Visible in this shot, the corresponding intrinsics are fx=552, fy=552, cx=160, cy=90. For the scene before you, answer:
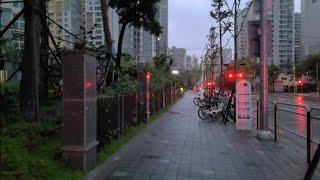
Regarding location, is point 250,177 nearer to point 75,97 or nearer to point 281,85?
point 75,97

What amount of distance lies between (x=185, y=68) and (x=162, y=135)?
127381 mm

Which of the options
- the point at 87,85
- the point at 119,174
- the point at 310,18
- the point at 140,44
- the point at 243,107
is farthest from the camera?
the point at 310,18

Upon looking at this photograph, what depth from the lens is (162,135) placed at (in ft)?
50.8

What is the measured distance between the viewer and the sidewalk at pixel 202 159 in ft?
29.5

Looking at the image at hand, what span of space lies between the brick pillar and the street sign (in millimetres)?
9883

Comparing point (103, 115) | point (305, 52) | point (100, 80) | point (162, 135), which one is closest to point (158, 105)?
point (100, 80)

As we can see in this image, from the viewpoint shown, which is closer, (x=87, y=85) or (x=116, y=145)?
(x=87, y=85)

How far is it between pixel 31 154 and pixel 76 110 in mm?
957

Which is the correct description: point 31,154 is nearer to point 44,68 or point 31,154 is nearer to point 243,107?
point 44,68

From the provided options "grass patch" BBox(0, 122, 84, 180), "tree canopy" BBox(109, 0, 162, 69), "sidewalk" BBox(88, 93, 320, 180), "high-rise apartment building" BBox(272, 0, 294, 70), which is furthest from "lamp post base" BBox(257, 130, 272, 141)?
"high-rise apartment building" BBox(272, 0, 294, 70)

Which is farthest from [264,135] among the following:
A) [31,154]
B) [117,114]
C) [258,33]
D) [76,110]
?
[31,154]

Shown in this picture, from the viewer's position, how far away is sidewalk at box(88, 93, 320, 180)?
8984 millimetres

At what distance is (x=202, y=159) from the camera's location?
10656 mm

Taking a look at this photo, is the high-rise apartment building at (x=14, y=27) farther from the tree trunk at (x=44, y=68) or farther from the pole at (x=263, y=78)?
the pole at (x=263, y=78)
